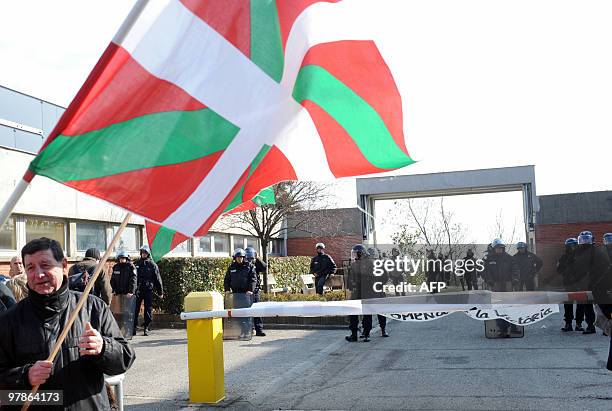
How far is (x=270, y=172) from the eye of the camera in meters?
4.36

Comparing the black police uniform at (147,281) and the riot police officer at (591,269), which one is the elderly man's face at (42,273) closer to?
the riot police officer at (591,269)

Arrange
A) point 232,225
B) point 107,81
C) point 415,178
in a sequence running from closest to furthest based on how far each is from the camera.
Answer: point 107,81
point 232,225
point 415,178

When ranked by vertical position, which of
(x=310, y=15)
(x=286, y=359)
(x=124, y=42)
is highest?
(x=310, y=15)

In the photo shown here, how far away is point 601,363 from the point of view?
8953mm

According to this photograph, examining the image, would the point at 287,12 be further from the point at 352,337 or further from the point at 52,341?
the point at 352,337

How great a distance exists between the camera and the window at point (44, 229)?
15180 millimetres

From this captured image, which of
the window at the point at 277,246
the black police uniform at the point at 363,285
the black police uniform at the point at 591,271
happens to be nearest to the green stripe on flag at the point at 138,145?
the black police uniform at the point at 591,271

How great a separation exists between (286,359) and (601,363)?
465 cm

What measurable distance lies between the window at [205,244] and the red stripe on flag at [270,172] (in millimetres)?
20687

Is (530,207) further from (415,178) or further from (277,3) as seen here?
(277,3)

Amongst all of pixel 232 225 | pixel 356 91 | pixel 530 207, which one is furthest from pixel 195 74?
pixel 530 207

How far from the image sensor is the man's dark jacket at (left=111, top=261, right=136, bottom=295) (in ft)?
42.5

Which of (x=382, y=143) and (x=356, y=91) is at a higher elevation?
(x=356, y=91)

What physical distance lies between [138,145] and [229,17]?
0.91m
